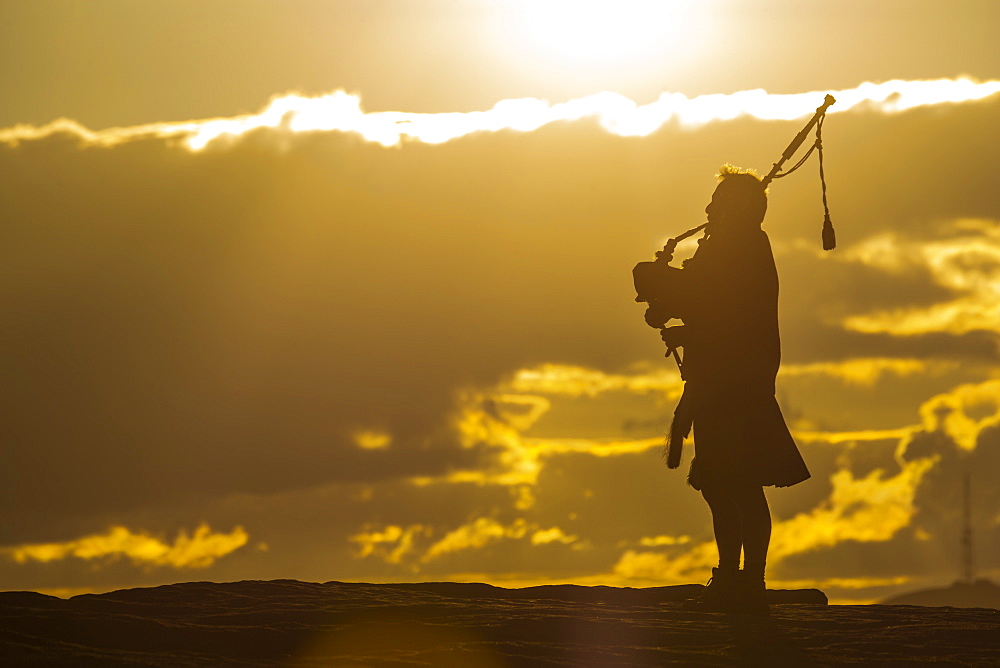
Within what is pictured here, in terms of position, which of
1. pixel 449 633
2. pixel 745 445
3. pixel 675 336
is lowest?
pixel 449 633

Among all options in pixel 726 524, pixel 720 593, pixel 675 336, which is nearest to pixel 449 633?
pixel 720 593

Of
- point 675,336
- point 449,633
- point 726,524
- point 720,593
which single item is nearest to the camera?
point 449,633

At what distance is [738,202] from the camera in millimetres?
10617

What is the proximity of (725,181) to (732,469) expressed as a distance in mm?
2277

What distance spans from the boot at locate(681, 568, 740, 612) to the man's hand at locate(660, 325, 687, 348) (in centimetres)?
177

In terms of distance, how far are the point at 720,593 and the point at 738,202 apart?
300cm

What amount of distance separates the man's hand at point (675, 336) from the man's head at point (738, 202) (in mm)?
830

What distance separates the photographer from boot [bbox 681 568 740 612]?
10086mm

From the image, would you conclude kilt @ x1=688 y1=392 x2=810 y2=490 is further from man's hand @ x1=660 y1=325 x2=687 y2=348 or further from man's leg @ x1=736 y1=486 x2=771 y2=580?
man's hand @ x1=660 y1=325 x2=687 y2=348

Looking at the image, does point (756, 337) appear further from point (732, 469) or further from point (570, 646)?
point (570, 646)

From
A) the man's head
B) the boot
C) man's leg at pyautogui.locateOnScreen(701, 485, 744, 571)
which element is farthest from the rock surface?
the man's head

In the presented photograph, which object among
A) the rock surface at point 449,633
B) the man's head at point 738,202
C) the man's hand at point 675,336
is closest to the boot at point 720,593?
the rock surface at point 449,633

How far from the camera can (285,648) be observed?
814 cm

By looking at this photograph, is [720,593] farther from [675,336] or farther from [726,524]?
[675,336]
